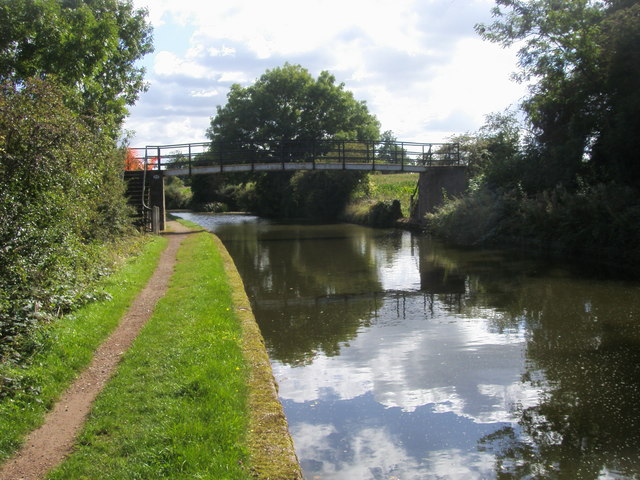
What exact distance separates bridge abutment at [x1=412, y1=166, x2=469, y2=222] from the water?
16639 mm

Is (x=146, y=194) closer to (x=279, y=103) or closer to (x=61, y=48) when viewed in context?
(x=61, y=48)

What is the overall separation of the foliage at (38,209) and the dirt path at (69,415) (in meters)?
0.81

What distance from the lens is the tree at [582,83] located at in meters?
17.7

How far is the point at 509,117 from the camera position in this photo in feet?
96.8

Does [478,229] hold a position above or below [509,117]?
below

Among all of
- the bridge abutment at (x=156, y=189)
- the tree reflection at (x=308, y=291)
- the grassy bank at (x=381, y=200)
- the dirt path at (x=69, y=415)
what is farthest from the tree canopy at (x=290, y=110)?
the dirt path at (x=69, y=415)

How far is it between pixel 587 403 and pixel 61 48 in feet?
50.8

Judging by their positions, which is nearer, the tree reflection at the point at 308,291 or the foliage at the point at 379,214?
the tree reflection at the point at 308,291

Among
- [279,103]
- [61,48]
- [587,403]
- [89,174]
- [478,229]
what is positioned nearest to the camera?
[587,403]

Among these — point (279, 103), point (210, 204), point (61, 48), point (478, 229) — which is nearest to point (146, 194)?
point (61, 48)

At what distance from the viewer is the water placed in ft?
17.3

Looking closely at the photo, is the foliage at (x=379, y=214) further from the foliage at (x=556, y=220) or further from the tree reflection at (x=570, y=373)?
the tree reflection at (x=570, y=373)

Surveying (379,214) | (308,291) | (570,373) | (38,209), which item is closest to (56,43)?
(308,291)

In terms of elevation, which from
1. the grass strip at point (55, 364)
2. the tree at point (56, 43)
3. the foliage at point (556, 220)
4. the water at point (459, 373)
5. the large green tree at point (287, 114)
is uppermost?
the large green tree at point (287, 114)
